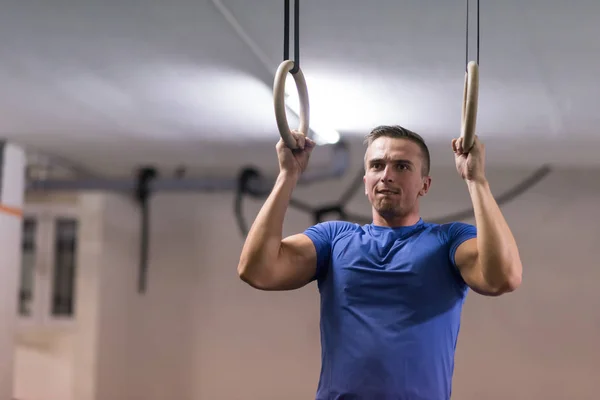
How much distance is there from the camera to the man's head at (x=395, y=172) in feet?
5.82

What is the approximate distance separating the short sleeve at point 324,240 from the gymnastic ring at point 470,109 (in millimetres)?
424

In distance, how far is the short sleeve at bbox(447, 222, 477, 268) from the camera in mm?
1737

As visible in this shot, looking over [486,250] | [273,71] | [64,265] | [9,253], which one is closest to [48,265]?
[64,265]

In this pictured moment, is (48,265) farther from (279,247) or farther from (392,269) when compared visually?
(392,269)

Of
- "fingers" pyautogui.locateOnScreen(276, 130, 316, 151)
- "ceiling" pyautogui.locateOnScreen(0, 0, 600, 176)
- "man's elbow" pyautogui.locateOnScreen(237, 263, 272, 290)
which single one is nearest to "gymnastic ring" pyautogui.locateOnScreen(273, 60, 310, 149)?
"fingers" pyautogui.locateOnScreen(276, 130, 316, 151)

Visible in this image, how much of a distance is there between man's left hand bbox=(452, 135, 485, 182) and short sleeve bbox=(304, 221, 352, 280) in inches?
14.5

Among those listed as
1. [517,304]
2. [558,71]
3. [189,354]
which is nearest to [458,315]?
[558,71]

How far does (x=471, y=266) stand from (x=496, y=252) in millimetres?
105

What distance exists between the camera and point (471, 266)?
1.67m

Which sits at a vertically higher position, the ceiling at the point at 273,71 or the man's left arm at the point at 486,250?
the ceiling at the point at 273,71

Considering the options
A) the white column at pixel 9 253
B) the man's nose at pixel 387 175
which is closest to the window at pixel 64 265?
the white column at pixel 9 253

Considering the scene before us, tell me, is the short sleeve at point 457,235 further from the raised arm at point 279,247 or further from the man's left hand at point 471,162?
the raised arm at point 279,247

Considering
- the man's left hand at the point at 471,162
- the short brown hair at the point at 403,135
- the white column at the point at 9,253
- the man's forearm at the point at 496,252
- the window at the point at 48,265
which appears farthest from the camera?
the window at the point at 48,265

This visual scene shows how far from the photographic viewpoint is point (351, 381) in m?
1.66
